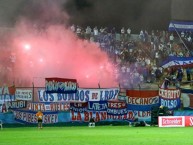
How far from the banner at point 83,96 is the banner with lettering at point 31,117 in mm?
1329

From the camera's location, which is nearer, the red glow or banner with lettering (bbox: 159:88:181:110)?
banner with lettering (bbox: 159:88:181:110)

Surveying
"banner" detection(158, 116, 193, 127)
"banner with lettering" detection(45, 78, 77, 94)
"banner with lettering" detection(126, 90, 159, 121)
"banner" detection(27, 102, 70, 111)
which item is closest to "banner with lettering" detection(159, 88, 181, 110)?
"banner with lettering" detection(126, 90, 159, 121)

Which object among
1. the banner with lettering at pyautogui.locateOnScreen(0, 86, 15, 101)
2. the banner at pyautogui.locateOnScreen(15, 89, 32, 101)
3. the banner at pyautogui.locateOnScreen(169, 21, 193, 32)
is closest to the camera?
the banner with lettering at pyautogui.locateOnScreen(0, 86, 15, 101)

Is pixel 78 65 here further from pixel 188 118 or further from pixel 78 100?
pixel 188 118

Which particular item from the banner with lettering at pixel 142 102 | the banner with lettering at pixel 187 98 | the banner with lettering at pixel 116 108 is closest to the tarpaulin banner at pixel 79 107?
the banner with lettering at pixel 116 108

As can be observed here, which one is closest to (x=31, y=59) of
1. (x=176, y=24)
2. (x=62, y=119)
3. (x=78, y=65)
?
(x=78, y=65)

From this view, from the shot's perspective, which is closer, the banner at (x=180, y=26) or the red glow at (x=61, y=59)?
the red glow at (x=61, y=59)

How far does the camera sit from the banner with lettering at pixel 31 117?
3525 cm

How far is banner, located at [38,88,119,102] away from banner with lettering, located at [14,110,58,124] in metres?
1.33

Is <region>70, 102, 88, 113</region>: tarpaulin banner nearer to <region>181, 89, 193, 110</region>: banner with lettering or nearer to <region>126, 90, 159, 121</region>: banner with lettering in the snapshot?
<region>126, 90, 159, 121</region>: banner with lettering

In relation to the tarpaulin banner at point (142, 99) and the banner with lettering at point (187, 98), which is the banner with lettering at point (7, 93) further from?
the banner with lettering at point (187, 98)

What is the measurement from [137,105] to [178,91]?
3.83 metres

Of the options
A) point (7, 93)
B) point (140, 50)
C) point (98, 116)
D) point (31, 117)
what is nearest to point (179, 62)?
point (140, 50)

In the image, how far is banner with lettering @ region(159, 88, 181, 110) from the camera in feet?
124
